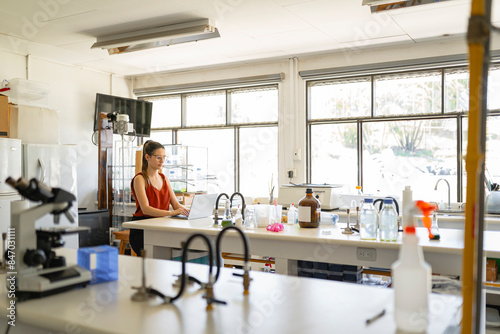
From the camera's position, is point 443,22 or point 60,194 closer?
point 60,194

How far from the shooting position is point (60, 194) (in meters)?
Result: 1.46

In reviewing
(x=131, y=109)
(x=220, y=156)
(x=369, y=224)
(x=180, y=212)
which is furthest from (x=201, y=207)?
(x=131, y=109)

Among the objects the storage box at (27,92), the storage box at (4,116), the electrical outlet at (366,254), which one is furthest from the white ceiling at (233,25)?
the electrical outlet at (366,254)

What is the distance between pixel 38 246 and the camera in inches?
57.2

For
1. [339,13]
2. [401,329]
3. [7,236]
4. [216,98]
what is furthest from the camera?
[216,98]

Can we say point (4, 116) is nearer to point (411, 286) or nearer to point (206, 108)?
point (206, 108)

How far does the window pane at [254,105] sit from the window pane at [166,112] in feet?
3.19

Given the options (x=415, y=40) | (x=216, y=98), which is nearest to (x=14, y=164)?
(x=216, y=98)

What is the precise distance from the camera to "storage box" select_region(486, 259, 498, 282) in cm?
281

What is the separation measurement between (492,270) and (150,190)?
101 inches

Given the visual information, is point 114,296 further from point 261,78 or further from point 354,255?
point 261,78

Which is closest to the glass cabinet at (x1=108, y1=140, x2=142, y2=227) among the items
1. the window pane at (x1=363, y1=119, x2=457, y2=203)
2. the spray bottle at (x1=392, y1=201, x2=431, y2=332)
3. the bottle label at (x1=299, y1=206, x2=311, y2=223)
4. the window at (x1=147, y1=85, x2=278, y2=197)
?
the window at (x1=147, y1=85, x2=278, y2=197)

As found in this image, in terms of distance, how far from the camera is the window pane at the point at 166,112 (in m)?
6.64

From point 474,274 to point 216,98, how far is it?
5.65m
